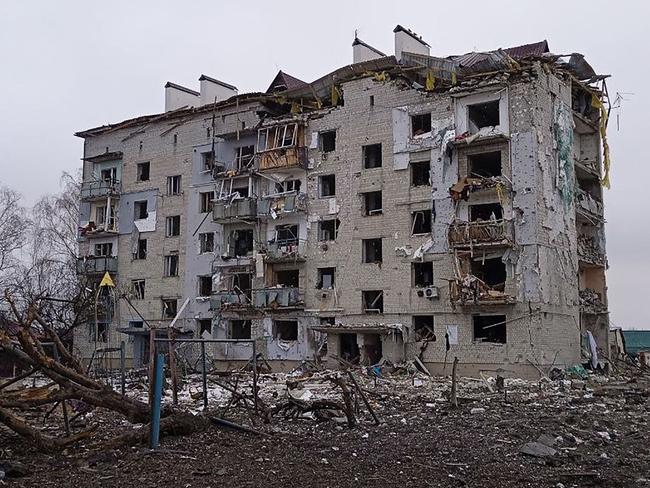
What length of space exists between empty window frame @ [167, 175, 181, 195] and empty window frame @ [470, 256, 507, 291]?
20.1 m

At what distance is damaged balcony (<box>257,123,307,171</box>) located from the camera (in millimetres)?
41125

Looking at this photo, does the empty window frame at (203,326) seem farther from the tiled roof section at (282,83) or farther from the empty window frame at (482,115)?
the empty window frame at (482,115)

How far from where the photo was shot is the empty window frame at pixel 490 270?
118 feet

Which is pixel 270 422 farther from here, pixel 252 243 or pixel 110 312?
pixel 110 312

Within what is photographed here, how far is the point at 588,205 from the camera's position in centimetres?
4034

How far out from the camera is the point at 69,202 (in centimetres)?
5619

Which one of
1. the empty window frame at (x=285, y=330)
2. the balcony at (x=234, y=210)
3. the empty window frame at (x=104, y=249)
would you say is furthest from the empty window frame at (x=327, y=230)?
the empty window frame at (x=104, y=249)

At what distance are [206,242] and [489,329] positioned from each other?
18.2m

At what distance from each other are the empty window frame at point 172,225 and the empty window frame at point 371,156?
1347 cm

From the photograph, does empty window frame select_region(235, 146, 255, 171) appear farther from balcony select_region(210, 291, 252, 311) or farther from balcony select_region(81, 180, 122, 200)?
balcony select_region(81, 180, 122, 200)

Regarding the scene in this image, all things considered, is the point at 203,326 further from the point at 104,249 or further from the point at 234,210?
the point at 104,249

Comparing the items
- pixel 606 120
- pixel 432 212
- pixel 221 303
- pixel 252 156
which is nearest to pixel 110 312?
pixel 221 303

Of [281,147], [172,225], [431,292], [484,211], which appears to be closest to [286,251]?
[281,147]

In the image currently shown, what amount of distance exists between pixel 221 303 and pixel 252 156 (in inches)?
346
